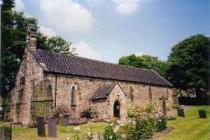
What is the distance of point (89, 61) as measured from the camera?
48156 millimetres

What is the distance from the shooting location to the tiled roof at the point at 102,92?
40.8 metres

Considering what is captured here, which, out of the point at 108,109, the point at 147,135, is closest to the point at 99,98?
the point at 108,109

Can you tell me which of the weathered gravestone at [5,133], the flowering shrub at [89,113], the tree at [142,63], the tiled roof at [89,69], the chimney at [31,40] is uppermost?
the tree at [142,63]

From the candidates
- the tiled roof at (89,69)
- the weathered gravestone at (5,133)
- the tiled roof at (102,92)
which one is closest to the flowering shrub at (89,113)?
the tiled roof at (102,92)

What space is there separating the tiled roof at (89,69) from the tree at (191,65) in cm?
773

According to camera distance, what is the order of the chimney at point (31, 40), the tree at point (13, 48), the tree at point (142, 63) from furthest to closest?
1. the tree at point (142, 63)
2. the tree at point (13, 48)
3. the chimney at point (31, 40)

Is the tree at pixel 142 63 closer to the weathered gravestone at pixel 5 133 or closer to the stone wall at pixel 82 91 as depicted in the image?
the stone wall at pixel 82 91

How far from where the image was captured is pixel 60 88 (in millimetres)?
39938

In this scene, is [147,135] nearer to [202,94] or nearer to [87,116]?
[87,116]

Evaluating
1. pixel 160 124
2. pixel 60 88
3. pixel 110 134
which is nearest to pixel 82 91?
pixel 60 88

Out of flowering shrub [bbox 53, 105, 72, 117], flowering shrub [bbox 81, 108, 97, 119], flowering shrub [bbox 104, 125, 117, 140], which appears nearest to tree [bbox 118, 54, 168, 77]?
flowering shrub [bbox 81, 108, 97, 119]

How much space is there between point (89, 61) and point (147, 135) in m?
27.3

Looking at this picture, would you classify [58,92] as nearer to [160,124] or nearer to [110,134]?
[160,124]

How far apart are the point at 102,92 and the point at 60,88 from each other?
5594 millimetres
